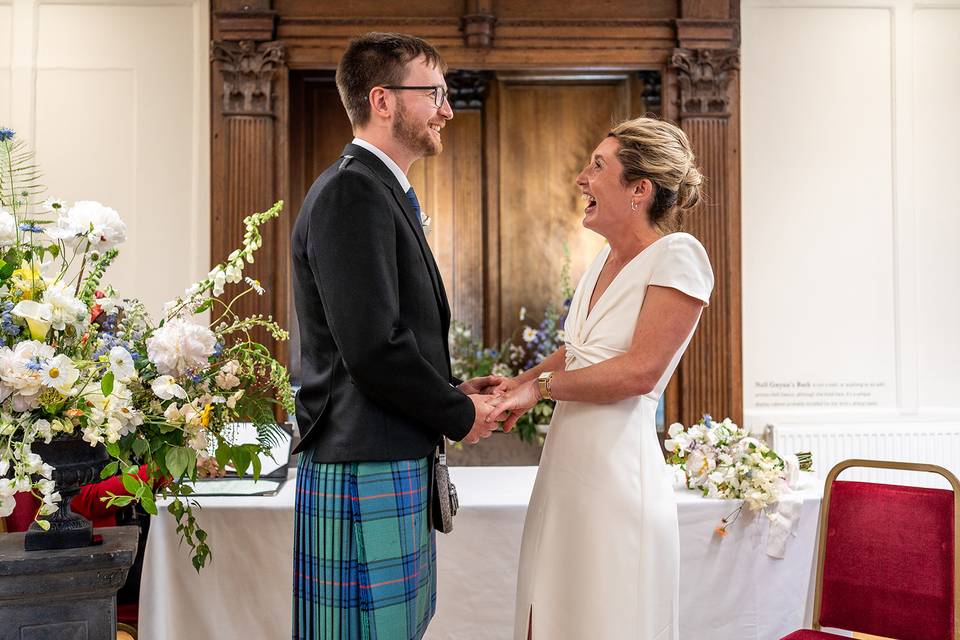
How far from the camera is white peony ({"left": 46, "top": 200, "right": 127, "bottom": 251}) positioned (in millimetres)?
1661

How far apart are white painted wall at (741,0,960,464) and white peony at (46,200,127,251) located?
3.98 meters

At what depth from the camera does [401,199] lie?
5.82ft

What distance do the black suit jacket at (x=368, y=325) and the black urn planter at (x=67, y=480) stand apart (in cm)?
41

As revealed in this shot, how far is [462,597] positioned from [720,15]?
3.64 m

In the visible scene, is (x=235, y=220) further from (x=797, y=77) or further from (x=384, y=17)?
(x=797, y=77)

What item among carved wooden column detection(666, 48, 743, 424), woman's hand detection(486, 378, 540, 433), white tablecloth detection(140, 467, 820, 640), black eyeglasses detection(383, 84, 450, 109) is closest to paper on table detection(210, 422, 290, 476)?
white tablecloth detection(140, 467, 820, 640)

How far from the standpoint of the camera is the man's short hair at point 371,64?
1.85 m

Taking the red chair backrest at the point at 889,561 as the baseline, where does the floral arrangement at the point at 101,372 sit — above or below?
above

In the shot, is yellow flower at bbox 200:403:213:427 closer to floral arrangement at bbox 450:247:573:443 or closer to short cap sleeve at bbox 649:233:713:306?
short cap sleeve at bbox 649:233:713:306

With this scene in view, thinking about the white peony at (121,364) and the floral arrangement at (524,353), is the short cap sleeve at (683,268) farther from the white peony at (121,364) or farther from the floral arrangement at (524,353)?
the floral arrangement at (524,353)

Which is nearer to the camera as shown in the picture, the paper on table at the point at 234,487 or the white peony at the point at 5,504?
the white peony at the point at 5,504

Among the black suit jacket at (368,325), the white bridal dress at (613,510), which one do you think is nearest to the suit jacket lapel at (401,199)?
the black suit jacket at (368,325)

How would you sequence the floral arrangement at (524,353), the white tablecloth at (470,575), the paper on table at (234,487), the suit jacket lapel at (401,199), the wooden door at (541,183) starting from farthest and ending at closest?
the wooden door at (541,183), the floral arrangement at (524,353), the paper on table at (234,487), the white tablecloth at (470,575), the suit jacket lapel at (401,199)

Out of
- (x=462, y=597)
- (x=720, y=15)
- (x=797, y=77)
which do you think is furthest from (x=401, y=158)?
(x=797, y=77)
